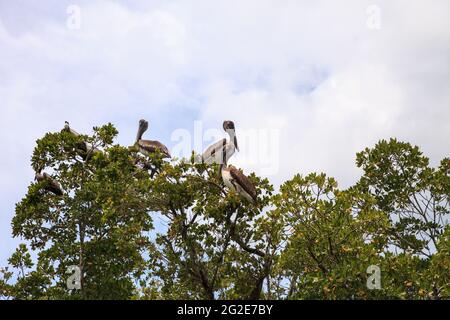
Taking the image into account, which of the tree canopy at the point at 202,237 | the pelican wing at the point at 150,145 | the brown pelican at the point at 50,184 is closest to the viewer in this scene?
the tree canopy at the point at 202,237

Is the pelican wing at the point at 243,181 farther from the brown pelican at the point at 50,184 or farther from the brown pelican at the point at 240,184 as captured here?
the brown pelican at the point at 50,184

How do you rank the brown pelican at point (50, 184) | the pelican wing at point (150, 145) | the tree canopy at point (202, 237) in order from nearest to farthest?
1. the tree canopy at point (202, 237)
2. the brown pelican at point (50, 184)
3. the pelican wing at point (150, 145)

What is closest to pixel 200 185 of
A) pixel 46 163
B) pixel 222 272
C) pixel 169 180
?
pixel 169 180

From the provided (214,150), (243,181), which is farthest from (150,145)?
→ (243,181)

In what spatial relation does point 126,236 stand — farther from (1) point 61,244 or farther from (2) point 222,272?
(1) point 61,244

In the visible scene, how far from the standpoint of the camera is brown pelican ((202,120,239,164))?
1661 centimetres

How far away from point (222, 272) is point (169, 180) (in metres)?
2.48

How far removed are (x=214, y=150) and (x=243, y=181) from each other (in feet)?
11.2

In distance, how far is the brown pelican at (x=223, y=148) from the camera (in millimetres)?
16609

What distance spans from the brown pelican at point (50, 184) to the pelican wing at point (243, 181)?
7.00m

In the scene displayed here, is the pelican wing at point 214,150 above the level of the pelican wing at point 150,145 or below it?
below

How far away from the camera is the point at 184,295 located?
13438 mm

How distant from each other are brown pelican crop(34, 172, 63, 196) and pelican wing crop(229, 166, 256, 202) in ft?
23.0

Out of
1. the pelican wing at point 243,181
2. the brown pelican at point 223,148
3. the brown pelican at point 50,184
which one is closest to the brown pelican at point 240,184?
the pelican wing at point 243,181
